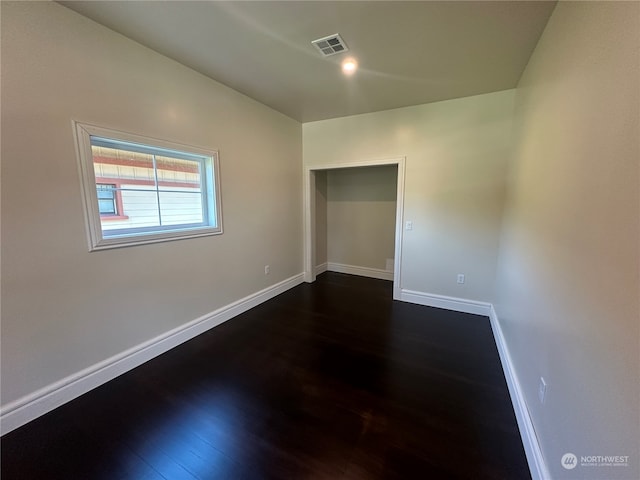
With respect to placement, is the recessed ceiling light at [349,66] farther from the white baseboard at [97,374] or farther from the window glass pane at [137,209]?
the white baseboard at [97,374]

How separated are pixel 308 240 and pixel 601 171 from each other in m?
3.60

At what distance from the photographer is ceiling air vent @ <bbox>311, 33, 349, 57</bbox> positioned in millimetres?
1896

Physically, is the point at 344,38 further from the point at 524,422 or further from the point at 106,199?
the point at 524,422

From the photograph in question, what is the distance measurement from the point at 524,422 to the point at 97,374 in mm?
2957

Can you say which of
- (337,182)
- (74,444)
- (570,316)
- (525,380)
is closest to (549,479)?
(525,380)


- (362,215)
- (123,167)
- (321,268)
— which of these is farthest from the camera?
(321,268)

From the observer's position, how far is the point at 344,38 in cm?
190

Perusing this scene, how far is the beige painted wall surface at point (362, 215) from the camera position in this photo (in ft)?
14.7

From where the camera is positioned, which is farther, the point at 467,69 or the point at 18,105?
the point at 467,69

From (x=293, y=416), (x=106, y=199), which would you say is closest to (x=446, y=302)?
(x=293, y=416)

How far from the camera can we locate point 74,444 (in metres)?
1.48

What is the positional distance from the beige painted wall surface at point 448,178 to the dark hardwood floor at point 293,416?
2.86 feet

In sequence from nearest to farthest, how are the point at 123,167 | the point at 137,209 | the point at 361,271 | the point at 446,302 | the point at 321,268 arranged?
1. the point at 123,167
2. the point at 137,209
3. the point at 446,302
4. the point at 361,271
5. the point at 321,268

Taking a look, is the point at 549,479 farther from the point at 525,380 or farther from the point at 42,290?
the point at 42,290
